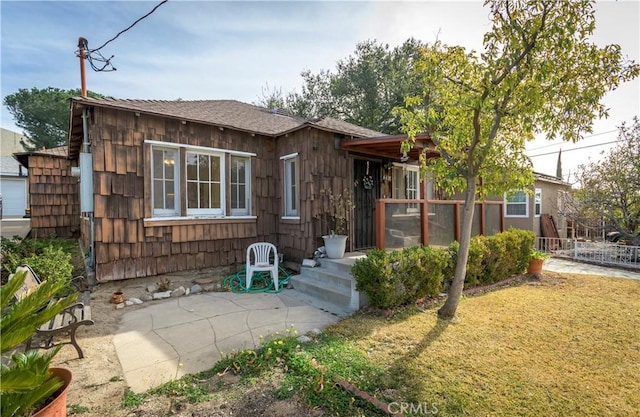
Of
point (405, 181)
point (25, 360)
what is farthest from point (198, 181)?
point (405, 181)

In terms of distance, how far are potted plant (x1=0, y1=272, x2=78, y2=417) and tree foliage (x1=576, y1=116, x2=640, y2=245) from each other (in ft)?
46.3

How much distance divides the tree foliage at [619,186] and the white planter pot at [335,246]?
1006cm

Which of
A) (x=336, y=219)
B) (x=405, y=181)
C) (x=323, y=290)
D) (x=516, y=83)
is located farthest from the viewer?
(x=405, y=181)

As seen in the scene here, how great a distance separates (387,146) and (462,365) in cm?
496

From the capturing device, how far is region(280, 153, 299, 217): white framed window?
7.38m

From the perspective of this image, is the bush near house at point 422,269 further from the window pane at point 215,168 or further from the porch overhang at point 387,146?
the window pane at point 215,168

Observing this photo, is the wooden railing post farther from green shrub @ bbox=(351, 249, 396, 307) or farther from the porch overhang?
the porch overhang

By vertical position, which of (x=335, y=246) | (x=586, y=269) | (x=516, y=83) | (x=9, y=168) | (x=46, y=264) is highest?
(x=9, y=168)

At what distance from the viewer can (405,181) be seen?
9.05 meters

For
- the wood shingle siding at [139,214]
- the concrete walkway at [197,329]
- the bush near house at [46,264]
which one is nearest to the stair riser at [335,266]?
the concrete walkway at [197,329]

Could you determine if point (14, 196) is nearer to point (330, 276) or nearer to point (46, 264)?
point (46, 264)

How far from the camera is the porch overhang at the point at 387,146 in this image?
6.21 meters

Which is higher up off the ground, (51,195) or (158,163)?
(158,163)

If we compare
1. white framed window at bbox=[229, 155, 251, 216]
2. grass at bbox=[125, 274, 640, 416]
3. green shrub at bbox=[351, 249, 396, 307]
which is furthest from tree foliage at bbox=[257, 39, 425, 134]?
grass at bbox=[125, 274, 640, 416]
